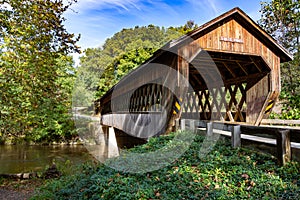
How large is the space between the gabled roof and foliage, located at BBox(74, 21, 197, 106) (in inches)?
455

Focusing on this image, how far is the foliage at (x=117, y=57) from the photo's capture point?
19970 mm

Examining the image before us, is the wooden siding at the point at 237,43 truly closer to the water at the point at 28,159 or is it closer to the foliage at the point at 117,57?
the water at the point at 28,159

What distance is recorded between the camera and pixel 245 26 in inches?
286

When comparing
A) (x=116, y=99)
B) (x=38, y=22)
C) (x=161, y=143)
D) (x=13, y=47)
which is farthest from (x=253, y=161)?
(x=116, y=99)

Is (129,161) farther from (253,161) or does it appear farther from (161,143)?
(253,161)

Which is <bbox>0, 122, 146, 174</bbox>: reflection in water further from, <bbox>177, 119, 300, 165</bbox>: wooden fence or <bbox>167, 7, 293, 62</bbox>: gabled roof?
<bbox>177, 119, 300, 165</bbox>: wooden fence

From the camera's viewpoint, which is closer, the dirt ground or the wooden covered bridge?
the dirt ground

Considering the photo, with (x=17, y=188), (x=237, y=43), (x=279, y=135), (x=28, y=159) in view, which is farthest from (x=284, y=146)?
(x=28, y=159)

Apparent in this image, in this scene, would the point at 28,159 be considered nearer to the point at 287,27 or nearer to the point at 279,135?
the point at 279,135

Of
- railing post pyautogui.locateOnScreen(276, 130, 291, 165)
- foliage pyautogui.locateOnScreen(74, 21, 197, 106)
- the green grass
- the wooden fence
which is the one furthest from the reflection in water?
railing post pyautogui.locateOnScreen(276, 130, 291, 165)

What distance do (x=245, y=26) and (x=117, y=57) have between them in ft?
64.4

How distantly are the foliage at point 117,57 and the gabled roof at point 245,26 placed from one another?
37.9 ft

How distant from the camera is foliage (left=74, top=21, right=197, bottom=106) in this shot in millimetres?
19970

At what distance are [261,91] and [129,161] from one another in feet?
17.3
